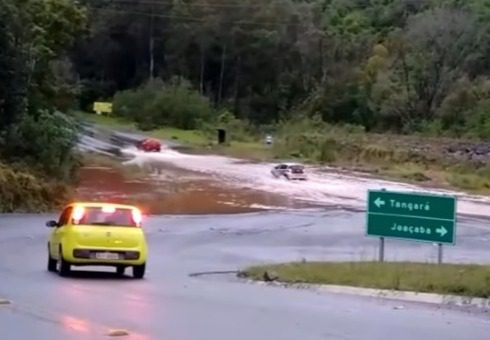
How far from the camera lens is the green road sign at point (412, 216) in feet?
84.8

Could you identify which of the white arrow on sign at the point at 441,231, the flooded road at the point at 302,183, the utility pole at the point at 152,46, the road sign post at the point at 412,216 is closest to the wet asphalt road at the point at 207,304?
the road sign post at the point at 412,216

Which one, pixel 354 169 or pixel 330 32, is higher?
pixel 330 32

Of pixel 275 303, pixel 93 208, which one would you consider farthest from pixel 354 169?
pixel 275 303

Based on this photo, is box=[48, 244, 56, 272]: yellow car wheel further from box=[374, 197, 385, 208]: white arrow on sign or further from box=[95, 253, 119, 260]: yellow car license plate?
box=[374, 197, 385, 208]: white arrow on sign

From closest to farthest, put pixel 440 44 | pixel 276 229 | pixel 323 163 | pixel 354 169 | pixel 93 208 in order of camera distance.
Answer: pixel 93 208 → pixel 276 229 → pixel 354 169 → pixel 323 163 → pixel 440 44

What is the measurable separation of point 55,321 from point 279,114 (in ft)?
402

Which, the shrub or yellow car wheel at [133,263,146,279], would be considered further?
the shrub

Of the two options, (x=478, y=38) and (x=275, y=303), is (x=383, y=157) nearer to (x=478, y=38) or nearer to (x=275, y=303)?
(x=478, y=38)

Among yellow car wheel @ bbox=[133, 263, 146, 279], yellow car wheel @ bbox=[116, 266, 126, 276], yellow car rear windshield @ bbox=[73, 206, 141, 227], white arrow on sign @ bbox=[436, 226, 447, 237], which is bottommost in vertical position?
yellow car wheel @ bbox=[116, 266, 126, 276]

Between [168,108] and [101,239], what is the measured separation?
338ft

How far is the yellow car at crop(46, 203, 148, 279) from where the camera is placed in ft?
79.9

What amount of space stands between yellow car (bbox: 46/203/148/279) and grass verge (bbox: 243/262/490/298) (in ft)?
8.56

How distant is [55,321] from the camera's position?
629 inches

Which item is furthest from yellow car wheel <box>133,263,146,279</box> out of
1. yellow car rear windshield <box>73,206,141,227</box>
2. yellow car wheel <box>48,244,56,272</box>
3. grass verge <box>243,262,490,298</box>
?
grass verge <box>243,262,490,298</box>
